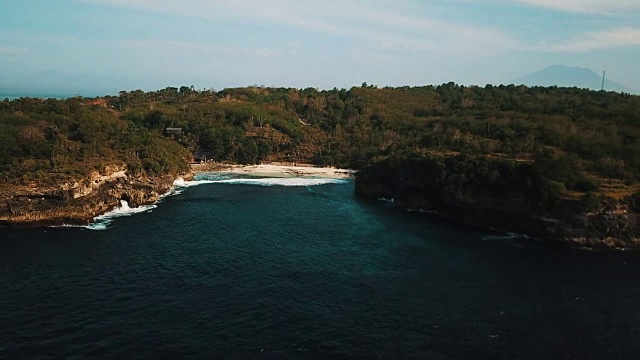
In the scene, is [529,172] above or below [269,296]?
above

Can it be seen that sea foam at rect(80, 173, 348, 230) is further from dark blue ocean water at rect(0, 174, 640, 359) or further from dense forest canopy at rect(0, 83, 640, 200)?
dark blue ocean water at rect(0, 174, 640, 359)

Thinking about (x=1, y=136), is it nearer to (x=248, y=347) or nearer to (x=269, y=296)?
(x=269, y=296)

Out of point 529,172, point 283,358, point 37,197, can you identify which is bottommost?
point 283,358

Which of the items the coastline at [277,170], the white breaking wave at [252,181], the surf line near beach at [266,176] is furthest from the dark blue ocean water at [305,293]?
the coastline at [277,170]

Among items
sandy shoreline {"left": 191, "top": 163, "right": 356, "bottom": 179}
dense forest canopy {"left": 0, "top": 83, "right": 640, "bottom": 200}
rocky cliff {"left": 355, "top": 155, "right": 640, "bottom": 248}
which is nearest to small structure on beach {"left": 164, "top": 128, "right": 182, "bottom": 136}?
dense forest canopy {"left": 0, "top": 83, "right": 640, "bottom": 200}

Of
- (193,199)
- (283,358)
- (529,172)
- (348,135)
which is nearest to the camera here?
(283,358)

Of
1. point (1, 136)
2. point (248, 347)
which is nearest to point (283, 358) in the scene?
point (248, 347)

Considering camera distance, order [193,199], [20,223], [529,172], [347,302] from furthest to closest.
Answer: [193,199] < [529,172] < [20,223] < [347,302]
